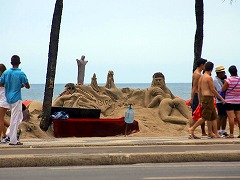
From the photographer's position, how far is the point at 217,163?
1380cm

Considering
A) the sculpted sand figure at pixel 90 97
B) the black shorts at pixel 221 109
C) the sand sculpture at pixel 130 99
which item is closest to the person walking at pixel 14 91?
the black shorts at pixel 221 109

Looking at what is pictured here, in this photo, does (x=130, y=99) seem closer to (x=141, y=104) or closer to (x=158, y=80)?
(x=141, y=104)

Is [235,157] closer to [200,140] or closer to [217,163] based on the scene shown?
[217,163]

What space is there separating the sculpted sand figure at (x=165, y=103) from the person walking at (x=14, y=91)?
479 inches

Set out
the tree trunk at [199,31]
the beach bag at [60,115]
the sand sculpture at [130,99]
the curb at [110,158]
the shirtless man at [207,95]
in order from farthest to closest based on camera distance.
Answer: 1. the sand sculpture at [130,99]
2. the tree trunk at [199,31]
3. the beach bag at [60,115]
4. the shirtless man at [207,95]
5. the curb at [110,158]

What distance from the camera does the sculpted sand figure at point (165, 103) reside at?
28.3 meters

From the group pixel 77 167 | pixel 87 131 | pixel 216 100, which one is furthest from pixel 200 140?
pixel 87 131

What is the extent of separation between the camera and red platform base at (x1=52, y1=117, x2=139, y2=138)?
74.5ft

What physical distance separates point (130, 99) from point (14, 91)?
597 inches

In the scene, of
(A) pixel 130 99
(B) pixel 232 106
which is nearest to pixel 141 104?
(A) pixel 130 99

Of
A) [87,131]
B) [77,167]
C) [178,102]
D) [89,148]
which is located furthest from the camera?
[178,102]

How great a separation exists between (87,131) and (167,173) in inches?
429

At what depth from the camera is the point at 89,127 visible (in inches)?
912

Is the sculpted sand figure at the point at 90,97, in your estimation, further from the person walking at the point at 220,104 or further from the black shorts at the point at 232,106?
the black shorts at the point at 232,106
